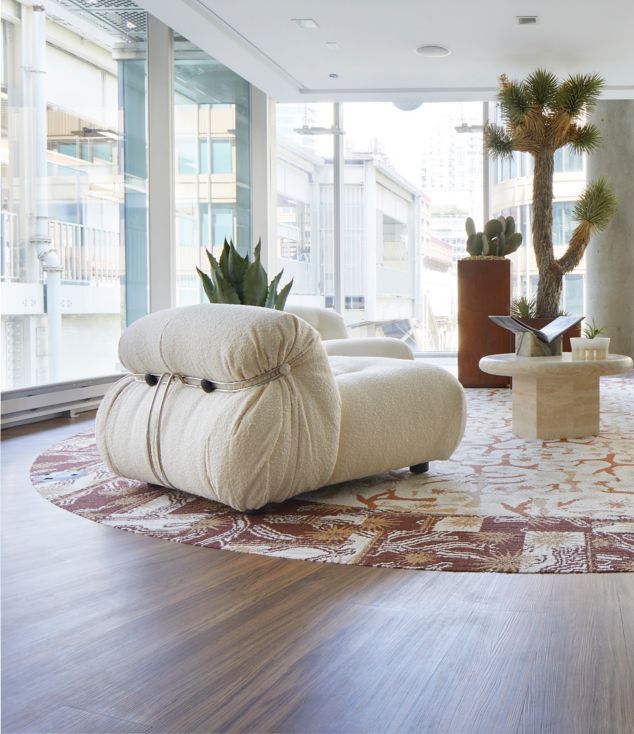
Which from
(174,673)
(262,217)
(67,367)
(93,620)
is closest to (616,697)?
(174,673)

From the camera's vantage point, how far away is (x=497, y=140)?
6906 mm

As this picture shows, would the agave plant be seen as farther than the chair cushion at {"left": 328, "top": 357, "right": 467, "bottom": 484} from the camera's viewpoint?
Yes

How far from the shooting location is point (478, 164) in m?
8.68

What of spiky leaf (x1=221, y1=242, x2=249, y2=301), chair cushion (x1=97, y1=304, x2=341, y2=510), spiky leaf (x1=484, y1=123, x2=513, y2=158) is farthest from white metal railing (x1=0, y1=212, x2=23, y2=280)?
spiky leaf (x1=484, y1=123, x2=513, y2=158)

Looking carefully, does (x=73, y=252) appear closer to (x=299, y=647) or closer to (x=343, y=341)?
(x=343, y=341)

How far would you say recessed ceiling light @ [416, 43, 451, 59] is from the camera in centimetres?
573

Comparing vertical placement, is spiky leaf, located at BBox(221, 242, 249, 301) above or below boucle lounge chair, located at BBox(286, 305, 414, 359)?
above

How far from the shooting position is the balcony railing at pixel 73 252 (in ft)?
13.4

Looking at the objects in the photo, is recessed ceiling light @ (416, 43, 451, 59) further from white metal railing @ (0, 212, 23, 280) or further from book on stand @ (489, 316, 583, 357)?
white metal railing @ (0, 212, 23, 280)

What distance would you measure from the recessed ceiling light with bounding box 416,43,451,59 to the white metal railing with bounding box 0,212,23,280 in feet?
10.3

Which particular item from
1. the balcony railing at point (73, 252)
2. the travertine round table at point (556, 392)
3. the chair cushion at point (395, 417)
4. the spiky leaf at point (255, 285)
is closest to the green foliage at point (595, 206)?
the travertine round table at point (556, 392)

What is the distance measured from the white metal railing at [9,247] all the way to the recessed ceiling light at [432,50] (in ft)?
10.3

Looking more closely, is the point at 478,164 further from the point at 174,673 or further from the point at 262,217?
the point at 174,673

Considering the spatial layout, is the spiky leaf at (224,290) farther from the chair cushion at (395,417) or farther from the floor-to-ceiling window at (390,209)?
the floor-to-ceiling window at (390,209)
